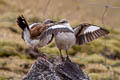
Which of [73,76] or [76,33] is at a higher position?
[76,33]

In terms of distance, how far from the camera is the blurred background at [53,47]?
24.8 ft

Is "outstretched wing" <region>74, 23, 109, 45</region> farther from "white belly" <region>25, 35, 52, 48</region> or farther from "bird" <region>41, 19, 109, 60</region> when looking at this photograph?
"white belly" <region>25, 35, 52, 48</region>

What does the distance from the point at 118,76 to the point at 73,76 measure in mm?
2881

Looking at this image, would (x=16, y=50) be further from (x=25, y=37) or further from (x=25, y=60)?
(x=25, y=37)

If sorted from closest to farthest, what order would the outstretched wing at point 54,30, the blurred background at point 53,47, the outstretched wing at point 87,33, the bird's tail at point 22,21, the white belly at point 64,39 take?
the outstretched wing at point 54,30 < the bird's tail at point 22,21 < the white belly at point 64,39 < the outstretched wing at point 87,33 < the blurred background at point 53,47

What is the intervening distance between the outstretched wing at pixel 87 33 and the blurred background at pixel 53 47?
1156 millimetres

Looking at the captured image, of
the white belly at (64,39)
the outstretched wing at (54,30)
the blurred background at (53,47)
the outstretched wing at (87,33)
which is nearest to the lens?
the outstretched wing at (54,30)

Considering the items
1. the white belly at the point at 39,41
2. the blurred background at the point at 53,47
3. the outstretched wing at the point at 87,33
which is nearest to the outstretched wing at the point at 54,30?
the white belly at the point at 39,41

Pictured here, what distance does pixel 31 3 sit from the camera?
13227mm

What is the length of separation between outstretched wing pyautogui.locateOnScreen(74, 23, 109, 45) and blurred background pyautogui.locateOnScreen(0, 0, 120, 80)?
45.5 inches

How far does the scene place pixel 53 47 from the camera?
29.8 ft

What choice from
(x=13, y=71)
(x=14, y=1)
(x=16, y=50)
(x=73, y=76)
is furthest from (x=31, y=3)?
(x=73, y=76)

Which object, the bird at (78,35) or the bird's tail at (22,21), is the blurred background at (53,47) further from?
the bird's tail at (22,21)

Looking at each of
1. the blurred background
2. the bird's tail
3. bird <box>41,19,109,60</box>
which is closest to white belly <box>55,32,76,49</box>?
bird <box>41,19,109,60</box>
